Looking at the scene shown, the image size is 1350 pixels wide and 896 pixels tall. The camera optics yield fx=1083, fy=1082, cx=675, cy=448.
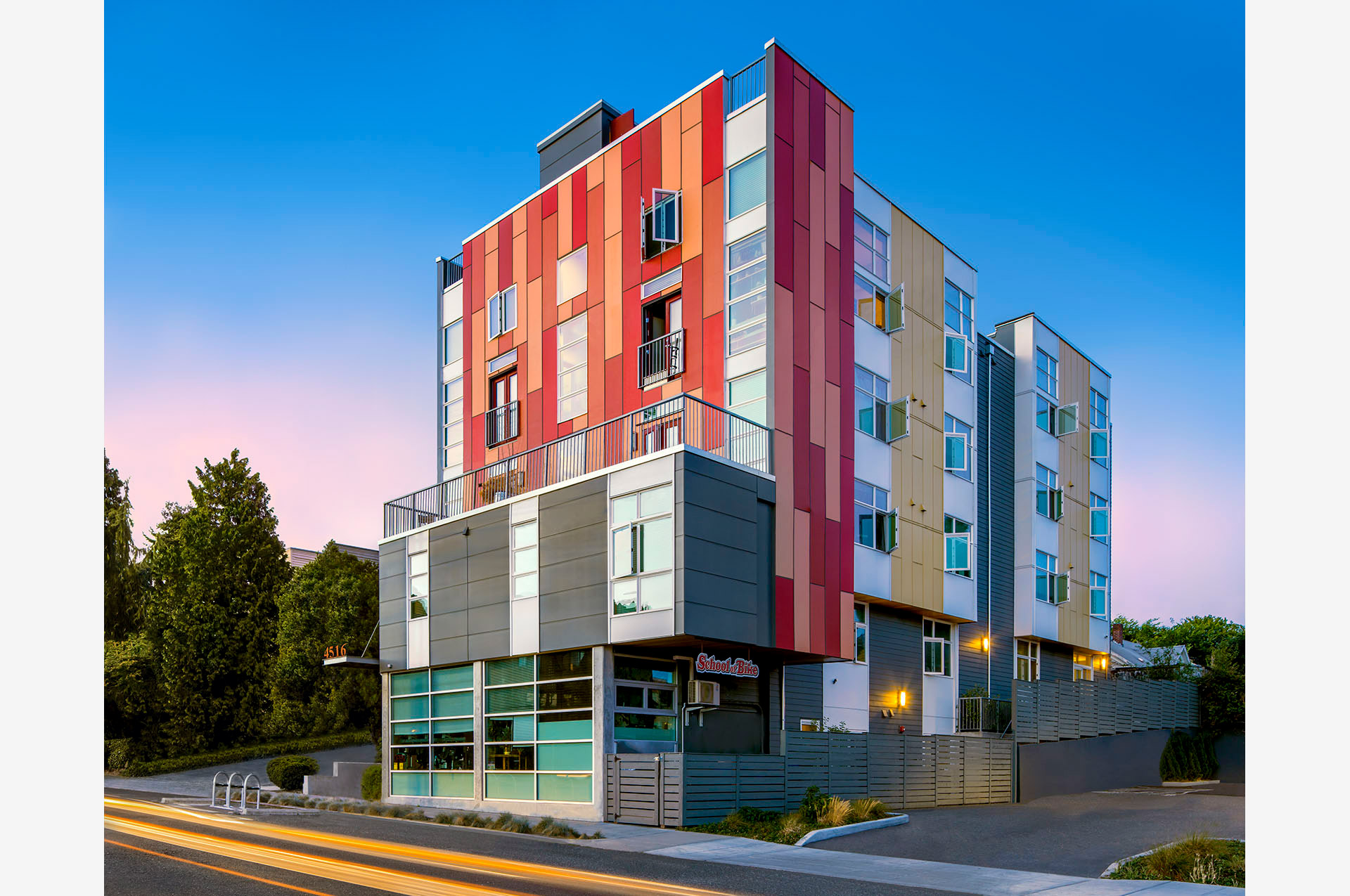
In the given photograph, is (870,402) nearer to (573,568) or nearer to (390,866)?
(573,568)

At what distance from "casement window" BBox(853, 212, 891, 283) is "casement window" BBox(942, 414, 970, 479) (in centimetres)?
511

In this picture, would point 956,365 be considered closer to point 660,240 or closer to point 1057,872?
point 660,240

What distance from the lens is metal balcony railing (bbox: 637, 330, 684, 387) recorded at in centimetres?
2542

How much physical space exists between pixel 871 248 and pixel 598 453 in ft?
30.9

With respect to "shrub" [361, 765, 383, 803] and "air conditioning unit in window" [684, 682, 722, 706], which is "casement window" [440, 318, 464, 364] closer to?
"shrub" [361, 765, 383, 803]

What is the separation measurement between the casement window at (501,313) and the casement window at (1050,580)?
743 inches

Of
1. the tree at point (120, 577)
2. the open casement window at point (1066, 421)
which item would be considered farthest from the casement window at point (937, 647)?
the tree at point (120, 577)

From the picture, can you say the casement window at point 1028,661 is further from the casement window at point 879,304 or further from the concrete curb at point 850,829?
the concrete curb at point 850,829

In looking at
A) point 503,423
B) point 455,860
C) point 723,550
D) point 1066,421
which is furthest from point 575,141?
point 455,860

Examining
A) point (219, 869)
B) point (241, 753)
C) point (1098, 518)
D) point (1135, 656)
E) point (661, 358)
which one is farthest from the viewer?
point (1135, 656)

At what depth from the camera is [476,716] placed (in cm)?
2530

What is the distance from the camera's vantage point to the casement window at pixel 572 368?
1103 inches

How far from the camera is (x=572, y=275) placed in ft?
94.1
